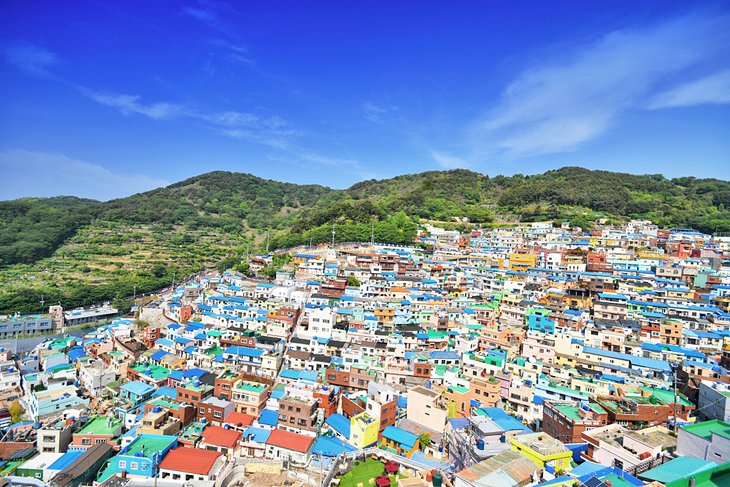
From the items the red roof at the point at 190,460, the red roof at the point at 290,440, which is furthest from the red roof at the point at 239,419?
the red roof at the point at 190,460

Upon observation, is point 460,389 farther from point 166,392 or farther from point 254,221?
point 254,221

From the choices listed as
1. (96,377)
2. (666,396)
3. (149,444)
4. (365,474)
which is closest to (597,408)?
(666,396)

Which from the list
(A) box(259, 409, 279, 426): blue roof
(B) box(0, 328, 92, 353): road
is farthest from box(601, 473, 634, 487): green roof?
(B) box(0, 328, 92, 353): road

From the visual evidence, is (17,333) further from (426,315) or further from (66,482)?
(426,315)

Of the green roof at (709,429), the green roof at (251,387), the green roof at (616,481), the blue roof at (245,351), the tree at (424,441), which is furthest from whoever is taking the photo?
the blue roof at (245,351)

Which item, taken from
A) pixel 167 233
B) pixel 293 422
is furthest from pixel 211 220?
pixel 293 422

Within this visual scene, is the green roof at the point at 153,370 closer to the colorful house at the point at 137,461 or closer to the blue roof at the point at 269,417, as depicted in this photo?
the colorful house at the point at 137,461
